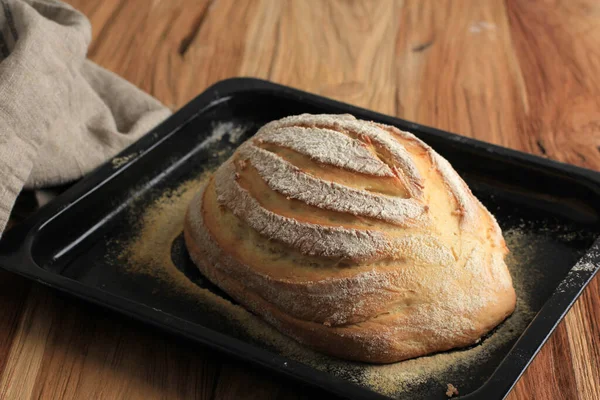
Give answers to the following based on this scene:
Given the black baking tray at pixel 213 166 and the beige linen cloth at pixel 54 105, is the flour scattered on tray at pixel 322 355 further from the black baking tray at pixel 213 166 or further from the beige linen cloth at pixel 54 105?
the beige linen cloth at pixel 54 105

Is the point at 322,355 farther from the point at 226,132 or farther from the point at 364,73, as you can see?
the point at 364,73

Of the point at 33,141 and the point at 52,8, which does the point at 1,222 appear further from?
the point at 52,8

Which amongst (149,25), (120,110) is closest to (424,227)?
(120,110)

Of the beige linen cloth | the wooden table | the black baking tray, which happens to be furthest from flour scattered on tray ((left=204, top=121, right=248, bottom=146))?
the wooden table

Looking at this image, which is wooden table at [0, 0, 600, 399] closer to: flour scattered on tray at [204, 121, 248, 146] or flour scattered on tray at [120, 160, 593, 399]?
flour scattered on tray at [120, 160, 593, 399]

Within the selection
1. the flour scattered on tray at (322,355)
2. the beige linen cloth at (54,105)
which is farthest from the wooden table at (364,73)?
the beige linen cloth at (54,105)

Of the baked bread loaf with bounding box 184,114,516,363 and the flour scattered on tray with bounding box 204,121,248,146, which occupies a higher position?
the baked bread loaf with bounding box 184,114,516,363

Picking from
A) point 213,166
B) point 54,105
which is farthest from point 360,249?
point 54,105
